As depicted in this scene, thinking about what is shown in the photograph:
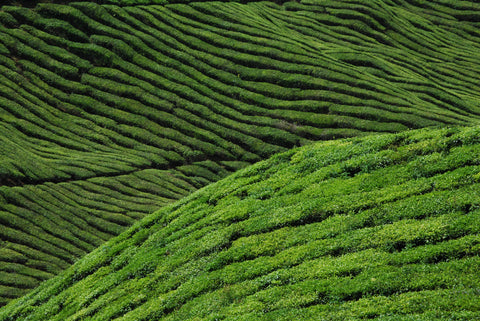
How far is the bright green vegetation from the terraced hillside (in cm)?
2136

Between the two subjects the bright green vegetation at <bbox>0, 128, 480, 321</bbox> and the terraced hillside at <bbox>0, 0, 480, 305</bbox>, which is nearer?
the bright green vegetation at <bbox>0, 128, 480, 321</bbox>

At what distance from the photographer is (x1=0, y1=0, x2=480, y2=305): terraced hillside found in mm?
60656

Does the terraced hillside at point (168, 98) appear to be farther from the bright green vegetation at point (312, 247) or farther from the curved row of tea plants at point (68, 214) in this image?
the bright green vegetation at point (312, 247)

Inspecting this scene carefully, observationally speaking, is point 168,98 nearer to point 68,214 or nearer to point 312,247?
point 68,214

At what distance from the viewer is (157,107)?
81000 millimetres

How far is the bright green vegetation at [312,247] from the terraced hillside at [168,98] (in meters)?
21.4

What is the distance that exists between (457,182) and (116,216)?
4379cm

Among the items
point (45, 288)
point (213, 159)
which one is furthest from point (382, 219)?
point (213, 159)

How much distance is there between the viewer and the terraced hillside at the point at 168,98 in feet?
199

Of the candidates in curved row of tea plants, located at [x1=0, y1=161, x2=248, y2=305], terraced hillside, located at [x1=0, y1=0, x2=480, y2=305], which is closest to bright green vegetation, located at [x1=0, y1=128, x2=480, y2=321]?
curved row of tea plants, located at [x1=0, y1=161, x2=248, y2=305]

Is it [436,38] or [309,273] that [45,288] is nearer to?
[309,273]

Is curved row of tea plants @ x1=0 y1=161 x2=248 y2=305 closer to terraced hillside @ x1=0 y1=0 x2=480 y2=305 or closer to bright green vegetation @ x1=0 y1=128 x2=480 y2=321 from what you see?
terraced hillside @ x1=0 y1=0 x2=480 y2=305

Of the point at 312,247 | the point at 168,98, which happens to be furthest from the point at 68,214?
the point at 312,247

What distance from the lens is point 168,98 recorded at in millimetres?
81938
